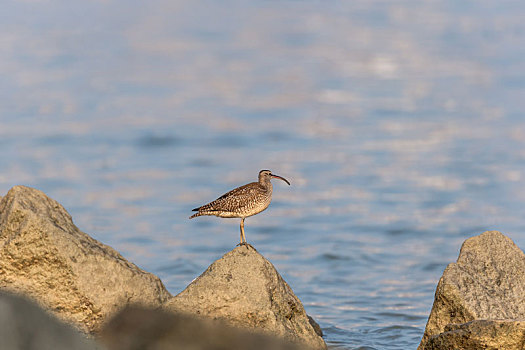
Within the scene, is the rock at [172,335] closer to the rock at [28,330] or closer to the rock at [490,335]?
the rock at [28,330]

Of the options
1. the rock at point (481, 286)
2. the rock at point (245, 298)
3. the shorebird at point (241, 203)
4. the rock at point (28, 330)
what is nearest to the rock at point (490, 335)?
the rock at point (481, 286)

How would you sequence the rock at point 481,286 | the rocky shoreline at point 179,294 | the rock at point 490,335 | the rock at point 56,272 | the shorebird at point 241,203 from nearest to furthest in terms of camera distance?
1. the rock at point 490,335
2. the rocky shoreline at point 179,294
3. the rock at point 56,272
4. the rock at point 481,286
5. the shorebird at point 241,203

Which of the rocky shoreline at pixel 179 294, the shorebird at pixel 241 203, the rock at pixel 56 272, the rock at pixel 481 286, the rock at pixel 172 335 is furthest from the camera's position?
the shorebird at pixel 241 203

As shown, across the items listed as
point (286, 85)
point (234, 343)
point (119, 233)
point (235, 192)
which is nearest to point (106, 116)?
point (286, 85)

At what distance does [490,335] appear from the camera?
8766 millimetres

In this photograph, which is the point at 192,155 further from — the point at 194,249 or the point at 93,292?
the point at 93,292

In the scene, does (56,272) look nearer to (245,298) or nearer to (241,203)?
(245,298)

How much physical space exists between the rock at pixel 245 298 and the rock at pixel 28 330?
3.42 m

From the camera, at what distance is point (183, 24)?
47.1 m

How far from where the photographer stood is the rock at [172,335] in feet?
21.6

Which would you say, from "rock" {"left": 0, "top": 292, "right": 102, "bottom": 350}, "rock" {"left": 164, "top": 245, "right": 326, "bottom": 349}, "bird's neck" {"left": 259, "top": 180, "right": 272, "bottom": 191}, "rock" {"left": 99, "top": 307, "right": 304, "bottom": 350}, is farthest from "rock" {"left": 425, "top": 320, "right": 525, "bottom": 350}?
"rock" {"left": 0, "top": 292, "right": 102, "bottom": 350}

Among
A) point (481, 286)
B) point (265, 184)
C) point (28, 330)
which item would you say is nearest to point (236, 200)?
point (265, 184)

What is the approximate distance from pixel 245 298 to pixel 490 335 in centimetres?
244

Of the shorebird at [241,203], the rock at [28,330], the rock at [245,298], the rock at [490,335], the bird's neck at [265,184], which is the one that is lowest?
the rock at [28,330]
